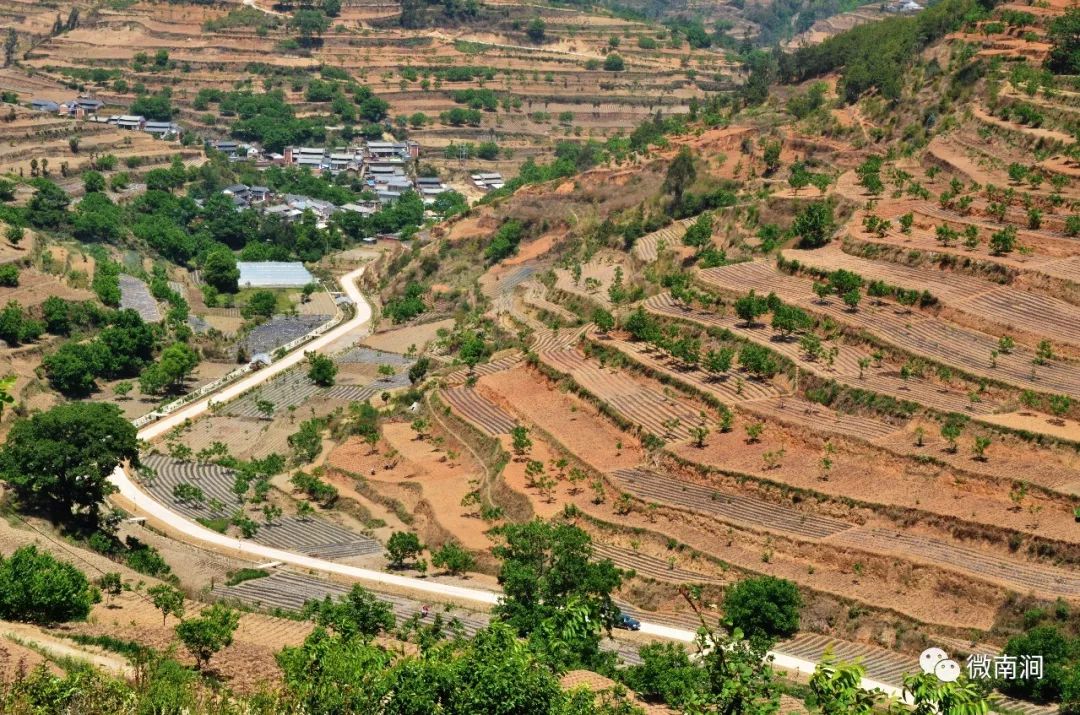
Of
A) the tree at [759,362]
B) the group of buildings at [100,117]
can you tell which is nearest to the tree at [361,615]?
the tree at [759,362]

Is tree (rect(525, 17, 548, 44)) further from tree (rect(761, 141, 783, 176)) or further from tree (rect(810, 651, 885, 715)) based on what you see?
tree (rect(810, 651, 885, 715))

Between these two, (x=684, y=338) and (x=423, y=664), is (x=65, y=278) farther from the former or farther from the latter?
(x=423, y=664)

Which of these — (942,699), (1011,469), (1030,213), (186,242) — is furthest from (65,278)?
(942,699)

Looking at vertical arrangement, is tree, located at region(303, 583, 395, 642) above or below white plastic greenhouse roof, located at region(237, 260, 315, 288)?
above

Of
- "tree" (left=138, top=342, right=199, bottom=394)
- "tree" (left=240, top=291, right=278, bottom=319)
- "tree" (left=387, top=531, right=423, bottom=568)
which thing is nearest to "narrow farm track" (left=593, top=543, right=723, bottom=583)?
"tree" (left=387, top=531, right=423, bottom=568)

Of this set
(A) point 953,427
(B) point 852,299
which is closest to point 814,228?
(B) point 852,299
